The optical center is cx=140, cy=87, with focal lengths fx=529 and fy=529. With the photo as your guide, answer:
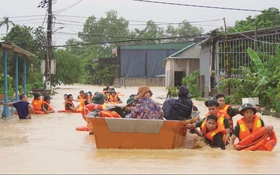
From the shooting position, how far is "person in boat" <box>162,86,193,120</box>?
398 inches

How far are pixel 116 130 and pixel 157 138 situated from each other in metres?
0.77

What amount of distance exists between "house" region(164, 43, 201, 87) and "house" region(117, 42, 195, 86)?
47.6 feet

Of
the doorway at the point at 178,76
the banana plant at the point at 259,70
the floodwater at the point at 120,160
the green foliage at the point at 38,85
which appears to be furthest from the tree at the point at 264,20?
the floodwater at the point at 120,160

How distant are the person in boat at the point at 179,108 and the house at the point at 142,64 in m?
56.0

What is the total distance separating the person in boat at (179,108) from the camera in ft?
33.2

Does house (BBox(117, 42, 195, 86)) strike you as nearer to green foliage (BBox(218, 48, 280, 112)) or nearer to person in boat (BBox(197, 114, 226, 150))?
green foliage (BBox(218, 48, 280, 112))

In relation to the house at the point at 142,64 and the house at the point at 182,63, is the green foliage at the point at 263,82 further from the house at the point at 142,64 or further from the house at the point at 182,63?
the house at the point at 142,64

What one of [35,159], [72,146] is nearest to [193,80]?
[72,146]

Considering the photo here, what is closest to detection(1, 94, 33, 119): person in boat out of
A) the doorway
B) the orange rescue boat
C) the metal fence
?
the orange rescue boat

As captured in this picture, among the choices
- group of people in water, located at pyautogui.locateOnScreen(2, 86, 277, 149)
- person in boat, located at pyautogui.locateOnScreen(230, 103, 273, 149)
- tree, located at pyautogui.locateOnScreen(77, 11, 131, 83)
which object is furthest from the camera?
tree, located at pyautogui.locateOnScreen(77, 11, 131, 83)

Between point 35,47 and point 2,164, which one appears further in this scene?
point 35,47

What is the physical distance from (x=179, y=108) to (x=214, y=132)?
85 cm

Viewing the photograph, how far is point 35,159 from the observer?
8930mm

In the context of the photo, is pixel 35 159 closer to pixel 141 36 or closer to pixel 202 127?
pixel 202 127
